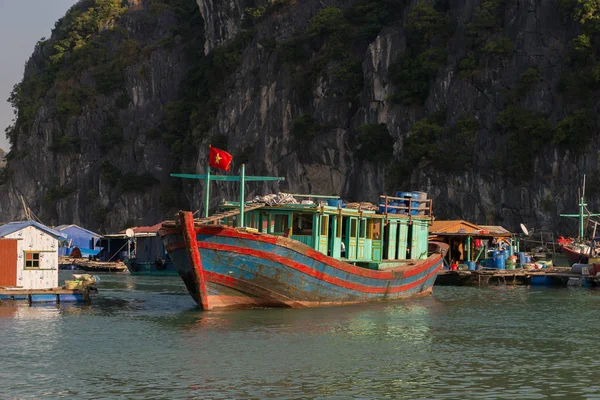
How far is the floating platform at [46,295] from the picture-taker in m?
36.3

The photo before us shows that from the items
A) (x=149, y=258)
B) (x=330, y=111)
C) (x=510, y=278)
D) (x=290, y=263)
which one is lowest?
(x=149, y=258)

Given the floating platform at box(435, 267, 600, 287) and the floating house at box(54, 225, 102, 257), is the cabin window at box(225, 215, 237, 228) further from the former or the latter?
the floating house at box(54, 225, 102, 257)

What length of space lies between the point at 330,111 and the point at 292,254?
71.1 metres

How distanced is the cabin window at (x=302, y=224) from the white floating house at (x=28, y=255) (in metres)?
8.93

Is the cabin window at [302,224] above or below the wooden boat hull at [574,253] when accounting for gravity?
above

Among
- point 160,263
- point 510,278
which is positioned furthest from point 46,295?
point 160,263

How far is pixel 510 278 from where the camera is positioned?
55.8 meters

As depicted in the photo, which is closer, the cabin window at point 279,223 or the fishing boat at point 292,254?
the fishing boat at point 292,254

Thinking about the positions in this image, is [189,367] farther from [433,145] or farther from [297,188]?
[297,188]

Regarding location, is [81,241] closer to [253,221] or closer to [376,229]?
[376,229]

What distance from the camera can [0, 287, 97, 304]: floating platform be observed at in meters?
36.3

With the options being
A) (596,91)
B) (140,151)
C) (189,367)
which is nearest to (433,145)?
(596,91)

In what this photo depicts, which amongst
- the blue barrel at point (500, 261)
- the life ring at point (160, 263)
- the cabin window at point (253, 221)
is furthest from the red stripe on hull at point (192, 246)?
the life ring at point (160, 263)

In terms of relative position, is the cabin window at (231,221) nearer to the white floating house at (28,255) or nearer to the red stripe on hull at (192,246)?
the red stripe on hull at (192,246)
